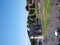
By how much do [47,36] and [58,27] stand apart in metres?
5.28

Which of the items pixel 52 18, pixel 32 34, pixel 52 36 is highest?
pixel 52 18

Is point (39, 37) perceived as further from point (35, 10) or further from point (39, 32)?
point (35, 10)

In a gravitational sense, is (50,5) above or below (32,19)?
above

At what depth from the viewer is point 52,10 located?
123 ft

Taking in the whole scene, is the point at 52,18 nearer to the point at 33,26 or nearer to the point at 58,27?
the point at 58,27

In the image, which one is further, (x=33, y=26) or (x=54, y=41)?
(x=33, y=26)

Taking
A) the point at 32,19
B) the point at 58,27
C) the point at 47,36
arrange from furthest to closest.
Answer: the point at 32,19, the point at 47,36, the point at 58,27

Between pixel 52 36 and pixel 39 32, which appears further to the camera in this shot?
pixel 39 32

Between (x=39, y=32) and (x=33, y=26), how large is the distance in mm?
2545

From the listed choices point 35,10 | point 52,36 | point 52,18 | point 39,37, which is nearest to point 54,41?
point 52,36

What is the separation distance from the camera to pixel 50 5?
38156 millimetres

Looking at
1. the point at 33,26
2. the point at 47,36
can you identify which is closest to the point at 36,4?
the point at 33,26

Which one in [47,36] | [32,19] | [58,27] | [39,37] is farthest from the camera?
[32,19]

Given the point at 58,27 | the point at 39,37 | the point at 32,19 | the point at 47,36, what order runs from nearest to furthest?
the point at 58,27 → the point at 47,36 → the point at 39,37 → the point at 32,19
